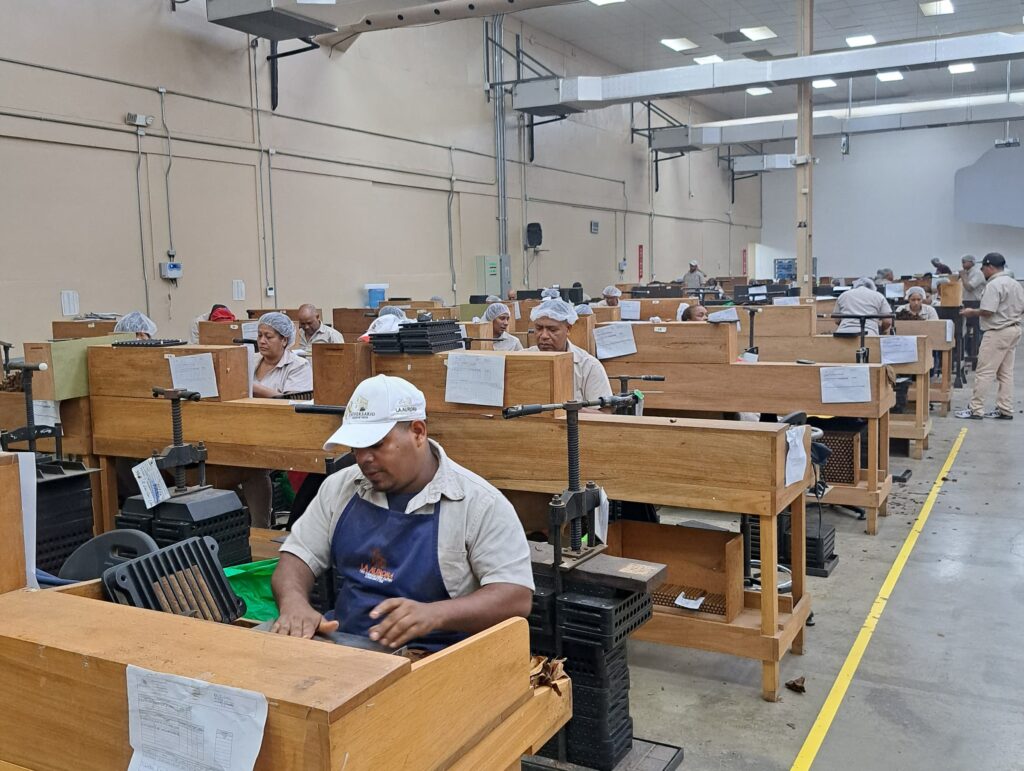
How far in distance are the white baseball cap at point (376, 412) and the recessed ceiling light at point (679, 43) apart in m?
14.5

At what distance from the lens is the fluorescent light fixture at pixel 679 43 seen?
15194 mm

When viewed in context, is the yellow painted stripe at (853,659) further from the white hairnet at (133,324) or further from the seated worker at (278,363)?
the white hairnet at (133,324)

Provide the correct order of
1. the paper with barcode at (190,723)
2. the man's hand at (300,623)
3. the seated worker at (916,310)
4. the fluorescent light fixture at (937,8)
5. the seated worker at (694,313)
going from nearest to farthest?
the paper with barcode at (190,723), the man's hand at (300,623), the seated worker at (694,313), the seated worker at (916,310), the fluorescent light fixture at (937,8)

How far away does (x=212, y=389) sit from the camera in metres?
3.88

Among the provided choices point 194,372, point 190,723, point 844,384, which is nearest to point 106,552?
point 190,723

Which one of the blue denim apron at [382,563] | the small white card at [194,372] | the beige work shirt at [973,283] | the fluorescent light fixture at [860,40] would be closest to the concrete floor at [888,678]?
the blue denim apron at [382,563]

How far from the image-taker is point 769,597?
321cm

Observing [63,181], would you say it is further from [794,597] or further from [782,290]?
[782,290]

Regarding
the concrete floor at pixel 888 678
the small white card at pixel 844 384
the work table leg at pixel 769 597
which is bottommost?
the concrete floor at pixel 888 678

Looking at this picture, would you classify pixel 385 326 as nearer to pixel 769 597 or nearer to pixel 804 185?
pixel 769 597

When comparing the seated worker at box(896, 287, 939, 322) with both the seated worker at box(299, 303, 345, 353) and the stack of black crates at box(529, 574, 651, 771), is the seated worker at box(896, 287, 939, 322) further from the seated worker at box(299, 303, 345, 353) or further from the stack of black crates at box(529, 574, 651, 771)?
the stack of black crates at box(529, 574, 651, 771)

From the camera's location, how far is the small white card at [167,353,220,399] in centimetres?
386

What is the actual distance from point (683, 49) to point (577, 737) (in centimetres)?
1494

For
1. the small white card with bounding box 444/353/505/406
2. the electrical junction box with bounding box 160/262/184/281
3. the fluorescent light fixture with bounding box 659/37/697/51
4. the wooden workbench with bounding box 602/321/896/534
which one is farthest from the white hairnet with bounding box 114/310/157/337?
the fluorescent light fixture with bounding box 659/37/697/51
